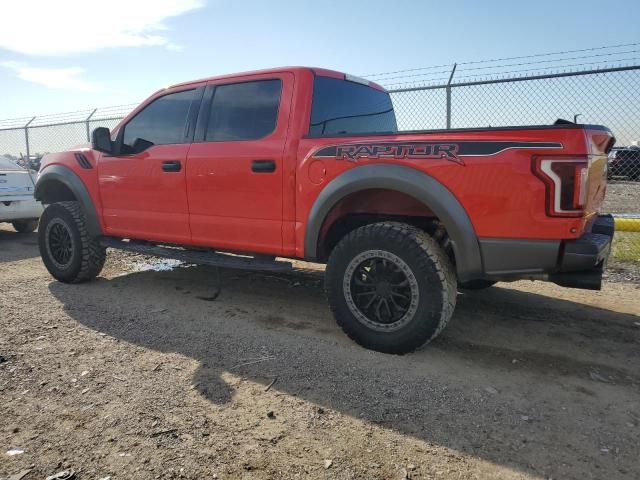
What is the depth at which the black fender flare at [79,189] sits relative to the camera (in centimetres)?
498

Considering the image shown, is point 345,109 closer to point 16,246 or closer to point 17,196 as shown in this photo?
point 16,246

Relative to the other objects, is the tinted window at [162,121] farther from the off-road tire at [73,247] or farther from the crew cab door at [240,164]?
the off-road tire at [73,247]

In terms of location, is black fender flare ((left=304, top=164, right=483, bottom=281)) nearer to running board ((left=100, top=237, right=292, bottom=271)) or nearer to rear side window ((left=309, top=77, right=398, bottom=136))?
rear side window ((left=309, top=77, right=398, bottom=136))

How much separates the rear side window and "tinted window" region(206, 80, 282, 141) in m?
0.33

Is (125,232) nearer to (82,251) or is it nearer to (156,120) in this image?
(82,251)

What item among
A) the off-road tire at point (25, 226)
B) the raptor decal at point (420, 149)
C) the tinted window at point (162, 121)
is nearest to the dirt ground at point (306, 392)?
the raptor decal at point (420, 149)

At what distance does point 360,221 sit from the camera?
380cm

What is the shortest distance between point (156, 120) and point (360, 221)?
2.26 meters

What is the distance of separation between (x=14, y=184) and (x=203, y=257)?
536 centimetres

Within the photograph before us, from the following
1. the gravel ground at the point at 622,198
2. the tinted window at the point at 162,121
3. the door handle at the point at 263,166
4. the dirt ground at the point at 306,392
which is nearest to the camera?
the dirt ground at the point at 306,392

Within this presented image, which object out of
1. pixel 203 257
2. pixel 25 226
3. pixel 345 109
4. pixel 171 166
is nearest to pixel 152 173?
pixel 171 166

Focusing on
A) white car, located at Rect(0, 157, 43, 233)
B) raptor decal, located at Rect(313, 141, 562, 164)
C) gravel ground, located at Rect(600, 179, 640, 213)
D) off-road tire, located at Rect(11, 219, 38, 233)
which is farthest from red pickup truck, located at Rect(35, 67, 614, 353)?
gravel ground, located at Rect(600, 179, 640, 213)

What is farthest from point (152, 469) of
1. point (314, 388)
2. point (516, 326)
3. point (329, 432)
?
point (516, 326)

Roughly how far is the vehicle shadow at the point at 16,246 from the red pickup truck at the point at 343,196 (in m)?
1.92
